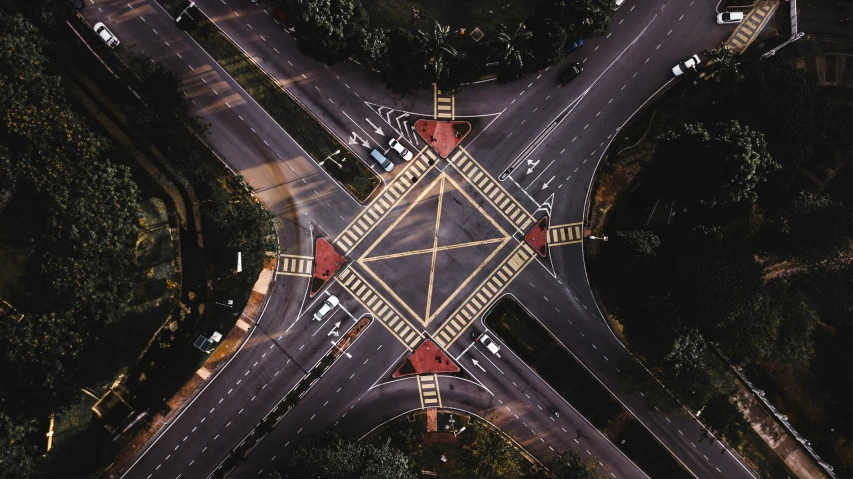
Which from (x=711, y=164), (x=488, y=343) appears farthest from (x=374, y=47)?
(x=711, y=164)

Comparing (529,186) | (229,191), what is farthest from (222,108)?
(529,186)

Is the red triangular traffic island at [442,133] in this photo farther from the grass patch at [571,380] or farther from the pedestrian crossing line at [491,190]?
the grass patch at [571,380]

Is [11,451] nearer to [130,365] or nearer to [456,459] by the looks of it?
[130,365]

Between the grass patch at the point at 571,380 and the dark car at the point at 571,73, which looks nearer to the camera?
the dark car at the point at 571,73

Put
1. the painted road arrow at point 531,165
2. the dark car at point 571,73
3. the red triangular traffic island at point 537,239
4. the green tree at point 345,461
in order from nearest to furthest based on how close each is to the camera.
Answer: the green tree at point 345,461 → the dark car at point 571,73 → the red triangular traffic island at point 537,239 → the painted road arrow at point 531,165

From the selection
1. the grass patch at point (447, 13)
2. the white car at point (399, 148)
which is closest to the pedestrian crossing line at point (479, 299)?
the white car at point (399, 148)

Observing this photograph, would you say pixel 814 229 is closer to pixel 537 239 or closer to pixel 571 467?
pixel 537 239
